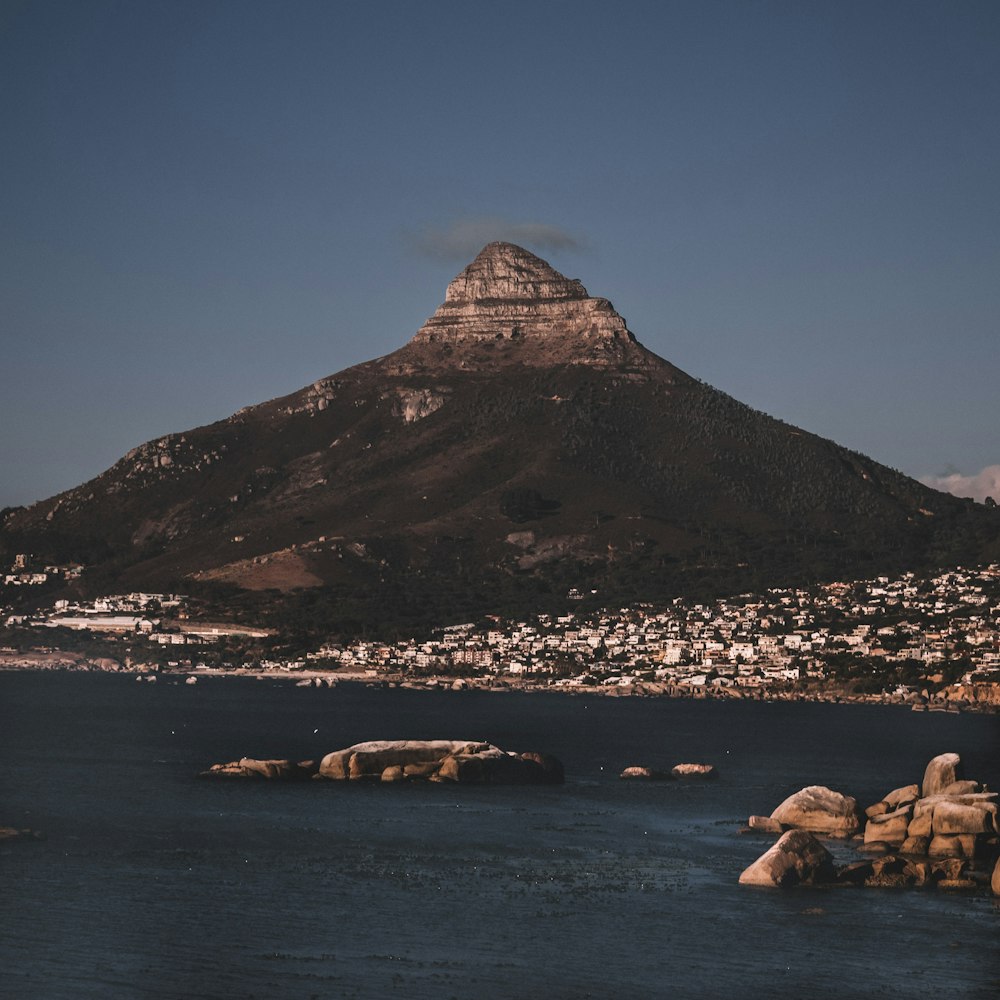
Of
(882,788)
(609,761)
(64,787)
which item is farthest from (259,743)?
(882,788)

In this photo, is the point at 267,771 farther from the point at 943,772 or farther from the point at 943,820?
the point at 943,820

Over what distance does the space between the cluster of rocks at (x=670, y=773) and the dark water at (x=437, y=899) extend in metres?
1.67

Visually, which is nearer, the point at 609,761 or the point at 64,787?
the point at 64,787

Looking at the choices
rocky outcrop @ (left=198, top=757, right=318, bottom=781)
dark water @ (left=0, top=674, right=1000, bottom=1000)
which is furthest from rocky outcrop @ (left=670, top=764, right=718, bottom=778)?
rocky outcrop @ (left=198, top=757, right=318, bottom=781)

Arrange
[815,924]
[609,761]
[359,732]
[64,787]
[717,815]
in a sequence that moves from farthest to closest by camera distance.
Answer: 1. [359,732]
2. [609,761]
3. [64,787]
4. [717,815]
5. [815,924]

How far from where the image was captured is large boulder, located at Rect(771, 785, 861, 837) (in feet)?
264

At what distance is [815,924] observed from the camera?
2365 inches

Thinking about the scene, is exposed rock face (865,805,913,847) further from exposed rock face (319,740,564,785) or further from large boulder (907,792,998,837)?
exposed rock face (319,740,564,785)

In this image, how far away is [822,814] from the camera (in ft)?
266

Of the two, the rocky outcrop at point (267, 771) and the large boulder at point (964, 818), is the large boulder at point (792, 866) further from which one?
the rocky outcrop at point (267, 771)

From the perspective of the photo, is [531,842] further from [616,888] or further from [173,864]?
[173,864]

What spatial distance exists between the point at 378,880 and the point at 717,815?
28657 mm

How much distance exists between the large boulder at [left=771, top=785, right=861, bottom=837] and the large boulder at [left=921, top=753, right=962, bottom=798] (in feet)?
12.8

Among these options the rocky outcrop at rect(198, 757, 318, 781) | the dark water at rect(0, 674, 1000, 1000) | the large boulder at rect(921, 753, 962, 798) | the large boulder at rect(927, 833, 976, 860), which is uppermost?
the large boulder at rect(921, 753, 962, 798)
